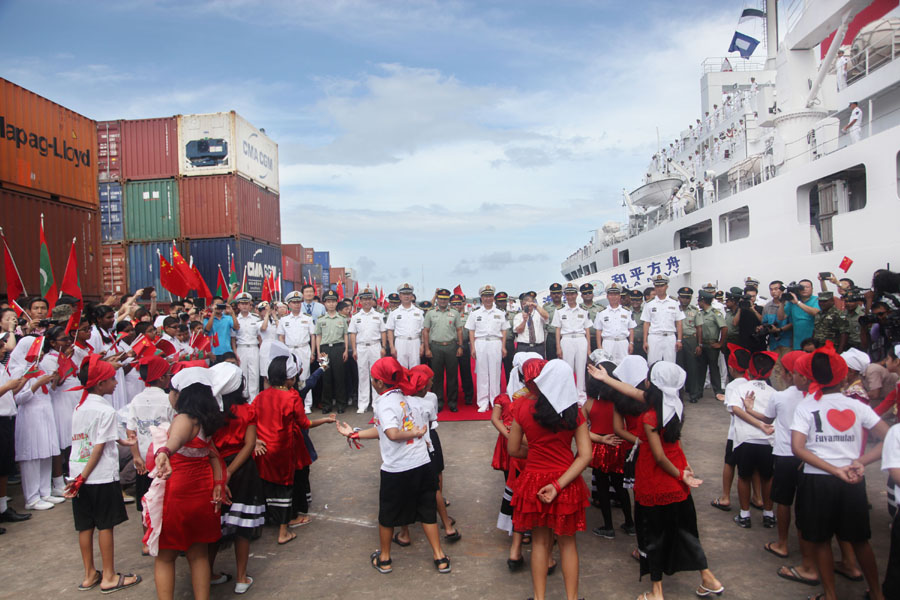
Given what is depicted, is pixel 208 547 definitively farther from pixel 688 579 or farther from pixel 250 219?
pixel 250 219

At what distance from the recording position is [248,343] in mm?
8203

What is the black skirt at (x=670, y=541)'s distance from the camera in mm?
3006

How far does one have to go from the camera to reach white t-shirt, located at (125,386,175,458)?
353cm

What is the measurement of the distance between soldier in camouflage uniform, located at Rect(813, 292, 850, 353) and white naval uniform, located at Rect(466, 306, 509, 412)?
155 inches

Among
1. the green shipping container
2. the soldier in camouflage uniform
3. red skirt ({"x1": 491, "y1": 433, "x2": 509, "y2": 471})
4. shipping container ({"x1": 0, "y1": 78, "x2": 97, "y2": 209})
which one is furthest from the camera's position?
the green shipping container

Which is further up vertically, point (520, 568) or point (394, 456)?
point (394, 456)

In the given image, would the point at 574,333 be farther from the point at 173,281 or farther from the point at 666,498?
the point at 173,281

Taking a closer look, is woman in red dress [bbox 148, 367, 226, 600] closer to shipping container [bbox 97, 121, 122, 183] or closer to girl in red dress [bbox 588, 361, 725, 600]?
girl in red dress [bbox 588, 361, 725, 600]

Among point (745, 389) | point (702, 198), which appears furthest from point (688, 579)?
point (702, 198)

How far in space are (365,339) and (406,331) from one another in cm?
67

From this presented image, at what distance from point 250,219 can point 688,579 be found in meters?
18.6

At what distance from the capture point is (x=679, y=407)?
3082 mm

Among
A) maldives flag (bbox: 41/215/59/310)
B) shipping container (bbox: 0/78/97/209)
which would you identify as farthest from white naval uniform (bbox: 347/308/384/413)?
shipping container (bbox: 0/78/97/209)

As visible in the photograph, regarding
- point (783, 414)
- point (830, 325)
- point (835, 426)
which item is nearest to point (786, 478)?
point (783, 414)
